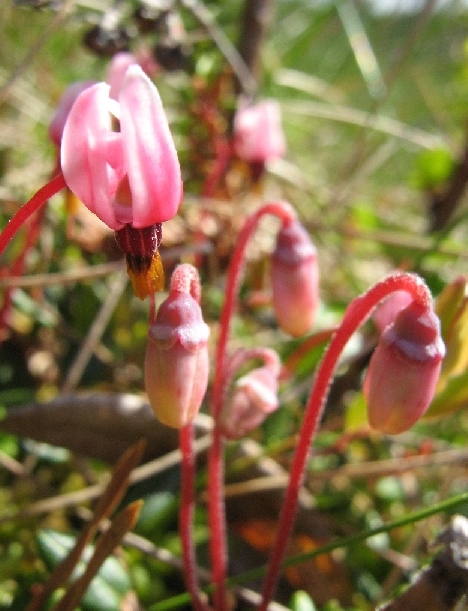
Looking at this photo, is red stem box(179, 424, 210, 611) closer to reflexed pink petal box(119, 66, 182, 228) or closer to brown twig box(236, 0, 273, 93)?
reflexed pink petal box(119, 66, 182, 228)

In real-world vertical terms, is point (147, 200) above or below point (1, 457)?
above

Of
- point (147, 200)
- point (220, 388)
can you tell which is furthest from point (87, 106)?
point (220, 388)

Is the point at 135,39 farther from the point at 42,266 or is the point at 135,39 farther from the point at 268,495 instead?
the point at 268,495

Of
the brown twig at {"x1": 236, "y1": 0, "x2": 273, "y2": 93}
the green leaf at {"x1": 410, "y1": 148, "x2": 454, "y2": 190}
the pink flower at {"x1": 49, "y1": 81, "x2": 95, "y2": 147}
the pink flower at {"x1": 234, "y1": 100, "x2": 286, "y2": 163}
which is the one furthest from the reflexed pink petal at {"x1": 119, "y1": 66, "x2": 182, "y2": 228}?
the green leaf at {"x1": 410, "y1": 148, "x2": 454, "y2": 190}

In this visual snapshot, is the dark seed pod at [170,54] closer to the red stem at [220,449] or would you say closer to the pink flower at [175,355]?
the red stem at [220,449]

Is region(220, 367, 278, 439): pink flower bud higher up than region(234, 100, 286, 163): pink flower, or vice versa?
region(234, 100, 286, 163): pink flower

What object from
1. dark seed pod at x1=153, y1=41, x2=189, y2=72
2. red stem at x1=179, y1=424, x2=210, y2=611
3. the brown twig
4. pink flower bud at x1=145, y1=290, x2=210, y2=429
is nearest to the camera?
pink flower bud at x1=145, y1=290, x2=210, y2=429
